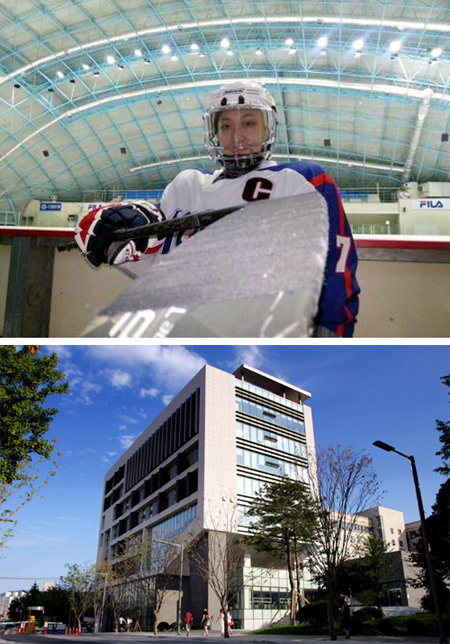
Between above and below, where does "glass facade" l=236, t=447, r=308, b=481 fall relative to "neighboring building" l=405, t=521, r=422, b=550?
above

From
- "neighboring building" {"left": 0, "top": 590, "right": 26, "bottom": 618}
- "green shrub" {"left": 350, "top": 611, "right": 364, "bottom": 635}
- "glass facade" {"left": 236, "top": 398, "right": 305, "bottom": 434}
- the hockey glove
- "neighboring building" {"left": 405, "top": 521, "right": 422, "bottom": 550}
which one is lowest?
"green shrub" {"left": 350, "top": 611, "right": 364, "bottom": 635}

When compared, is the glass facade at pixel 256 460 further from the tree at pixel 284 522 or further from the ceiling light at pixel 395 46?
the ceiling light at pixel 395 46

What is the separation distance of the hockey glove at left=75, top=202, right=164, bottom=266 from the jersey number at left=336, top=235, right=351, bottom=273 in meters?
0.51

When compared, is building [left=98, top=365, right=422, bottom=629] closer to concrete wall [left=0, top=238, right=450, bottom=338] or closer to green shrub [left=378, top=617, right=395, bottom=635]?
green shrub [left=378, top=617, right=395, bottom=635]

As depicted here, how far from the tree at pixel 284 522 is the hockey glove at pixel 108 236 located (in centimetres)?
1047

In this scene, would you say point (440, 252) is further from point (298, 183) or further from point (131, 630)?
point (131, 630)

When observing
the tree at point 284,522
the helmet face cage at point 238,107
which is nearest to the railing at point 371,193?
the tree at point 284,522

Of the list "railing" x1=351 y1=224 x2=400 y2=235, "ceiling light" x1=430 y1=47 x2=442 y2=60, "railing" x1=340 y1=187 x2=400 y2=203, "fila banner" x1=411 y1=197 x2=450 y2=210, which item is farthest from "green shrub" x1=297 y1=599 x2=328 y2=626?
"ceiling light" x1=430 y1=47 x2=442 y2=60

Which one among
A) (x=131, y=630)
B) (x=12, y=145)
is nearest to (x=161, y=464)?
(x=131, y=630)

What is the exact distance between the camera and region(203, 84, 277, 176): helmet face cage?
5.97ft

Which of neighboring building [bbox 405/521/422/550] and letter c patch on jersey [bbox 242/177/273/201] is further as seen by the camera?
neighboring building [bbox 405/521/422/550]

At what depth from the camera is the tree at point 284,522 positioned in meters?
12.3

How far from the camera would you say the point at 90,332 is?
93cm

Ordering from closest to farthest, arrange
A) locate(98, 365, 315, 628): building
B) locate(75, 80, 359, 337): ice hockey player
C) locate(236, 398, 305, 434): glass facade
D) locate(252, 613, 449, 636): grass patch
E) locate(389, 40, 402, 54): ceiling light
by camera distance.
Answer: locate(75, 80, 359, 337): ice hockey player, locate(252, 613, 449, 636): grass patch, locate(236, 398, 305, 434): glass facade, locate(389, 40, 402, 54): ceiling light, locate(98, 365, 315, 628): building
